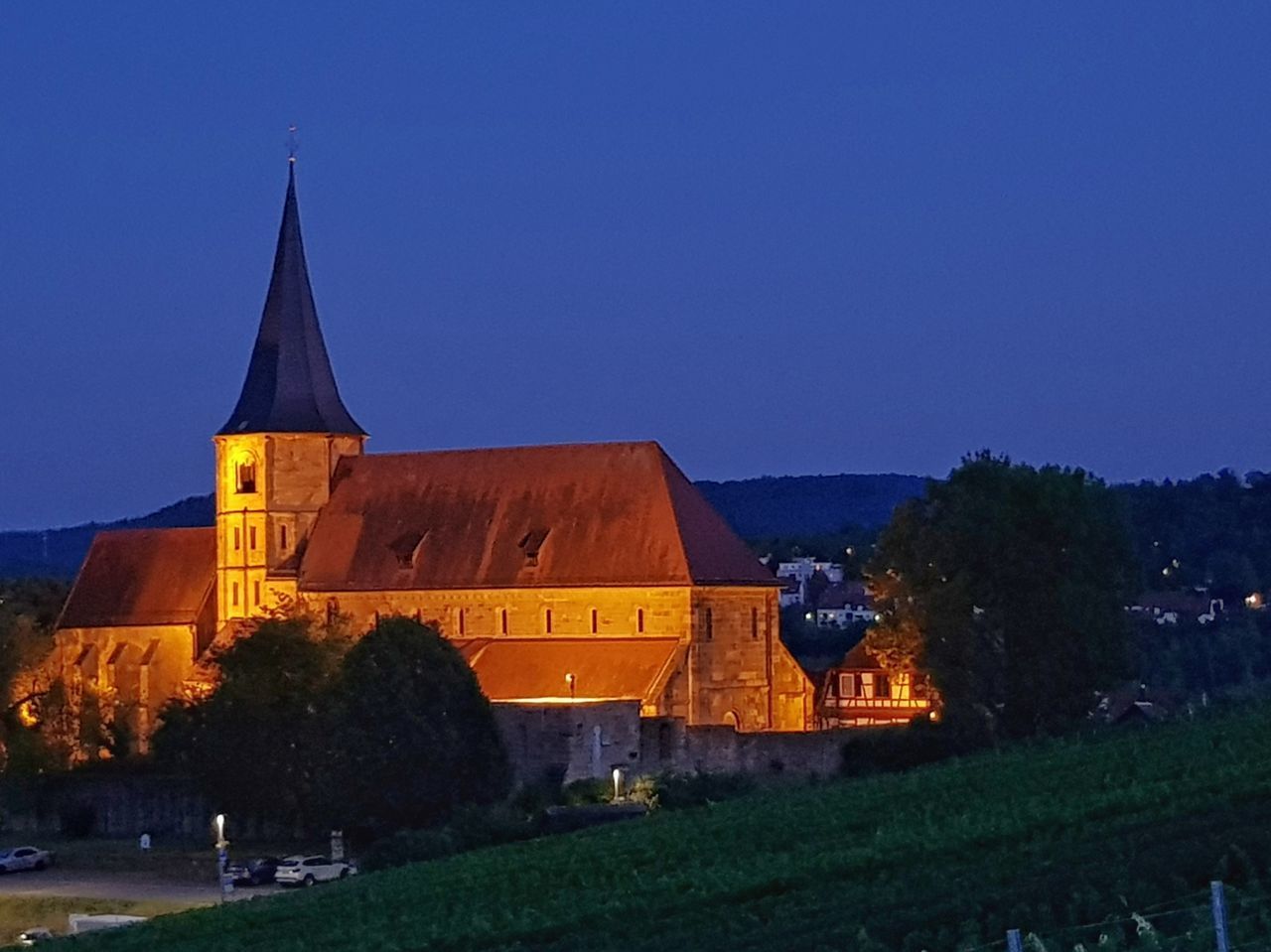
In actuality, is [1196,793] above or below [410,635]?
below

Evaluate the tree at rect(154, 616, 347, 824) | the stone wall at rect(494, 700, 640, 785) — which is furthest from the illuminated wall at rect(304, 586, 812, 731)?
the tree at rect(154, 616, 347, 824)

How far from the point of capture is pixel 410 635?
191 feet

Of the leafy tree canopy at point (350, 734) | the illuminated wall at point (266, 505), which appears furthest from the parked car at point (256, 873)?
the illuminated wall at point (266, 505)

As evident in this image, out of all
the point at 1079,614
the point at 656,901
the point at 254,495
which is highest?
the point at 254,495

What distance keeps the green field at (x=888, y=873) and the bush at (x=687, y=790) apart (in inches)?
234

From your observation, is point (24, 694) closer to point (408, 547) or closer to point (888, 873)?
point (408, 547)

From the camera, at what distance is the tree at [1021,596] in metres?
59.6

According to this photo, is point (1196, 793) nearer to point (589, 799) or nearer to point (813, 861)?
point (813, 861)

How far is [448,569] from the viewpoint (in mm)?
67750

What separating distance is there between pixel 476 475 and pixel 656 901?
4081 centimetres

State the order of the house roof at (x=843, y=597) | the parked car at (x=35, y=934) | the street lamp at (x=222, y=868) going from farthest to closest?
1. the house roof at (x=843, y=597)
2. the street lamp at (x=222, y=868)
3. the parked car at (x=35, y=934)

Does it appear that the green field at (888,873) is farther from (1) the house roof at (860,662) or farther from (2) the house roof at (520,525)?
(1) the house roof at (860,662)

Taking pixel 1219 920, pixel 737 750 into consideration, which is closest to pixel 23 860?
pixel 737 750

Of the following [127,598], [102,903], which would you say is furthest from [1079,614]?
[127,598]
